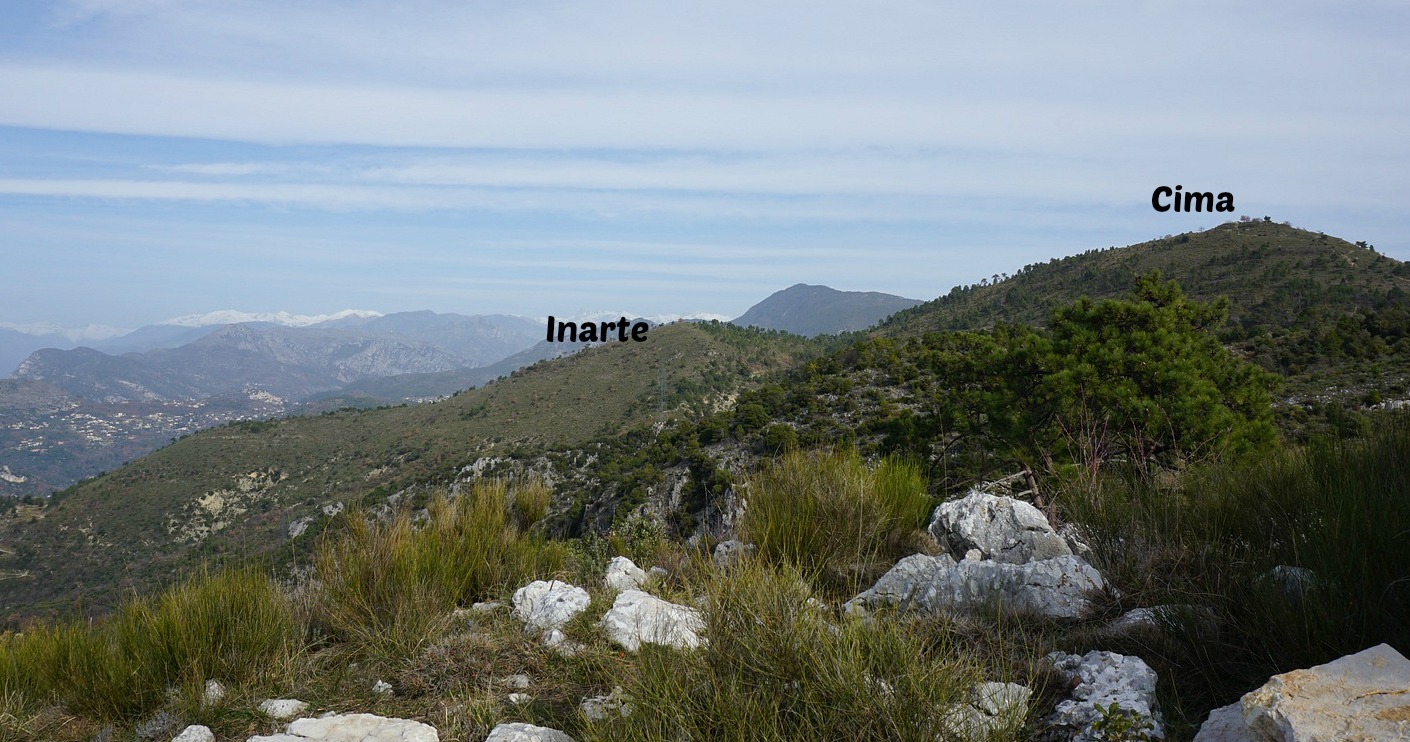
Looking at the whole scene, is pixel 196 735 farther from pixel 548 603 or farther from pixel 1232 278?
pixel 1232 278

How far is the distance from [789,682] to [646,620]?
1.46 metres

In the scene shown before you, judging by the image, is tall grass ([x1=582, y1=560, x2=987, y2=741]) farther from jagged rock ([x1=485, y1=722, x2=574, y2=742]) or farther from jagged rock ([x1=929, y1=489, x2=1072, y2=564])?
jagged rock ([x1=929, y1=489, x2=1072, y2=564])

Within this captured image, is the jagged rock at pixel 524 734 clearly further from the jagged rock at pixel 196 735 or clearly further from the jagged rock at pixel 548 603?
the jagged rock at pixel 196 735

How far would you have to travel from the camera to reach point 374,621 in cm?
418

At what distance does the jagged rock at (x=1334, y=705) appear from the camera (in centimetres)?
201

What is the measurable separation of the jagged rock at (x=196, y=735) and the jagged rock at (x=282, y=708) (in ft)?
0.70

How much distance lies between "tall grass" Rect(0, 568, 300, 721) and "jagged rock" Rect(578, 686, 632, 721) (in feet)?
6.17

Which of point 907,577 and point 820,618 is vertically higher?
point 820,618

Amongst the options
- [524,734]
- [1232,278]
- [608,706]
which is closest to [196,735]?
[524,734]

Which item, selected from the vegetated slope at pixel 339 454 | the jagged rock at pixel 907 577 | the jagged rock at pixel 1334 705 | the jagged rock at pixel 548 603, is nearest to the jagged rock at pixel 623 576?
the jagged rock at pixel 548 603

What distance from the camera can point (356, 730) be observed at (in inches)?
126

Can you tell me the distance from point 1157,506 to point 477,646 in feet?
13.1

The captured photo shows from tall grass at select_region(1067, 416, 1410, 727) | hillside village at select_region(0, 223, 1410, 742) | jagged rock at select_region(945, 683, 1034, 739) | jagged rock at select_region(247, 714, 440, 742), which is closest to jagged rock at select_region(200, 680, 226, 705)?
hillside village at select_region(0, 223, 1410, 742)

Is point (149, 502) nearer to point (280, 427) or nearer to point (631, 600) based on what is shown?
point (280, 427)
